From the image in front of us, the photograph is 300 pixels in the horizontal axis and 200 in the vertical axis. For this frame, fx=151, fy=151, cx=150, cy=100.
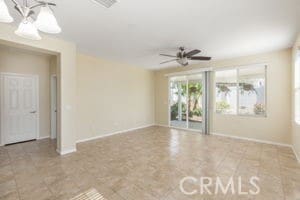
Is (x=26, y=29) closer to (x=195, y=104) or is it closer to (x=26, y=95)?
(x=26, y=95)

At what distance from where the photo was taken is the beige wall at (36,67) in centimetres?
429

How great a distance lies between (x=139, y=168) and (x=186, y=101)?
13.2ft

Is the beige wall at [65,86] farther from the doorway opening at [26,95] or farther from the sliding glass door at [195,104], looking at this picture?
the sliding glass door at [195,104]

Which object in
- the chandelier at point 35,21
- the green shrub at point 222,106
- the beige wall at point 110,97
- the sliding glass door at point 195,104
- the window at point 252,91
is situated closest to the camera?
the chandelier at point 35,21

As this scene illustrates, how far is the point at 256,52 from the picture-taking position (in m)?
4.45

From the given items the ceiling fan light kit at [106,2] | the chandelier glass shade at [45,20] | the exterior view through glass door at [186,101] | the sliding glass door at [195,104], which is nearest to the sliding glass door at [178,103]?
the exterior view through glass door at [186,101]

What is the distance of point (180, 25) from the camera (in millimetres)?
2820

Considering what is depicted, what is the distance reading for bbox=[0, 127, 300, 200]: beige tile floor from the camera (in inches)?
86.4

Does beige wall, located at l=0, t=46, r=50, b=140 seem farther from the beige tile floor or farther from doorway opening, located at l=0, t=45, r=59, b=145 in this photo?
the beige tile floor

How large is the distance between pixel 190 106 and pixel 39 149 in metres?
5.23

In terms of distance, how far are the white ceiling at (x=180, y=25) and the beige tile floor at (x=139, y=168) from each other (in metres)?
2.69

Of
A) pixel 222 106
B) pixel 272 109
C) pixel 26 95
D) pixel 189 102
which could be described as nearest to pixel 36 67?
pixel 26 95

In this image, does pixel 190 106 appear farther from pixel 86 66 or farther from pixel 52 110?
pixel 52 110

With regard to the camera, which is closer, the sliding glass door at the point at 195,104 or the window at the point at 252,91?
the window at the point at 252,91
